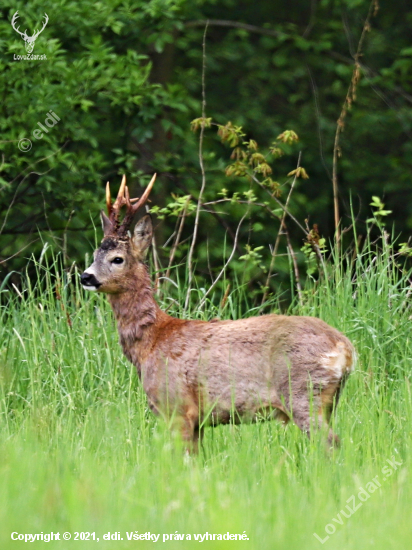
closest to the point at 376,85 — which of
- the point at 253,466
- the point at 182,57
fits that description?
the point at 182,57

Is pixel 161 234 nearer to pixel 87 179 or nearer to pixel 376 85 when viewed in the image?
pixel 87 179

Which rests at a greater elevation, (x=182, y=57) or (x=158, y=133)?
(x=182, y=57)

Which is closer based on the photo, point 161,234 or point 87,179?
point 87,179

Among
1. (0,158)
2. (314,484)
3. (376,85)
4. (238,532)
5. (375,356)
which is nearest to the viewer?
(238,532)

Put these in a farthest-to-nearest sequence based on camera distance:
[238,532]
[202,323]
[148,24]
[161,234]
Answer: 1. [161,234]
2. [148,24]
3. [202,323]
4. [238,532]

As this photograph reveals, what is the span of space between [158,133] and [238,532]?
8.26m

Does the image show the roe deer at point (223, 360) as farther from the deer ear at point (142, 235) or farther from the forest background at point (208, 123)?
the forest background at point (208, 123)

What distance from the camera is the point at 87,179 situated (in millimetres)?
8953

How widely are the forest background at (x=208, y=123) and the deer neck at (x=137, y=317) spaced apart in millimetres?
932

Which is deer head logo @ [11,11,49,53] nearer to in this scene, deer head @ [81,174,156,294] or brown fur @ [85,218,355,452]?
deer head @ [81,174,156,294]

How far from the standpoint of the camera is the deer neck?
5.39m

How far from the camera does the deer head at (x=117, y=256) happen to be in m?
Result: 5.42

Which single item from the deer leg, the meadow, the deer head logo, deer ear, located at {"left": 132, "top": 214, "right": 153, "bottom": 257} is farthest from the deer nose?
the deer head logo

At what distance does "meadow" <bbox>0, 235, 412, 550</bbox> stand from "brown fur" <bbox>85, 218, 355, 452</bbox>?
0.44ft
